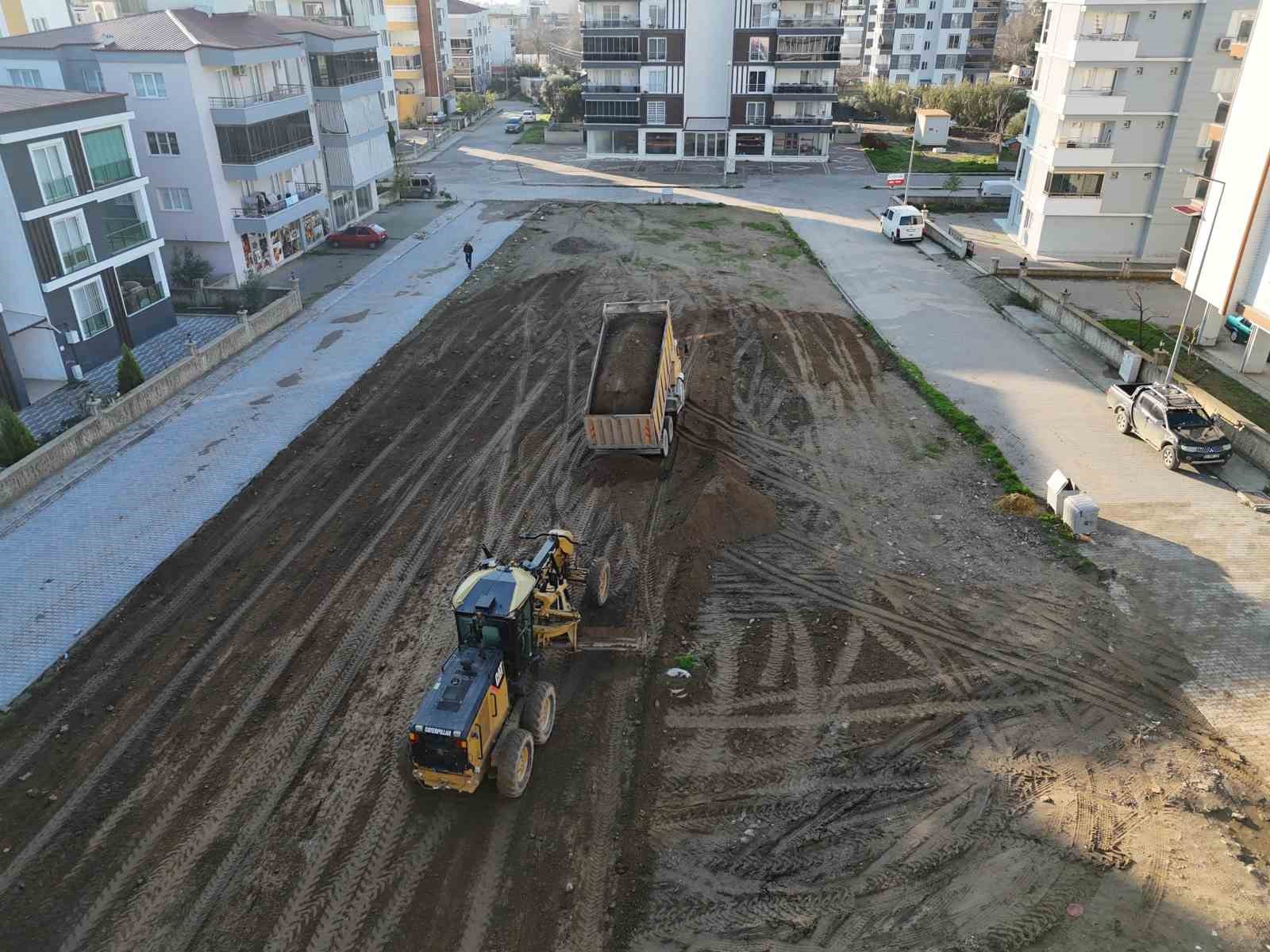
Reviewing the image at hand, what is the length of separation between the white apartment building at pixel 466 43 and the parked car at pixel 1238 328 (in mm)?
84989

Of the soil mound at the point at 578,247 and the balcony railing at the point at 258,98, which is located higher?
the balcony railing at the point at 258,98

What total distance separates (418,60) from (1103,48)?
6370cm

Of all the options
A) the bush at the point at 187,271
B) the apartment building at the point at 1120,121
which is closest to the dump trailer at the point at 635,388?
the bush at the point at 187,271

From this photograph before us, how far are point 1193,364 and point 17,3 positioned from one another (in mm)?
57928

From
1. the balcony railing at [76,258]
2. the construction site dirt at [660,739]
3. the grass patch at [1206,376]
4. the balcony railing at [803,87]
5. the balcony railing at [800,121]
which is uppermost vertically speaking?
the balcony railing at [803,87]

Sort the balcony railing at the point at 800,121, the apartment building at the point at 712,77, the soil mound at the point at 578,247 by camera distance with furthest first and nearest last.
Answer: the balcony railing at the point at 800,121 → the apartment building at the point at 712,77 → the soil mound at the point at 578,247

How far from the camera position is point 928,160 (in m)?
61.2

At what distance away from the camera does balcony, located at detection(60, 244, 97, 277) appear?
2581cm

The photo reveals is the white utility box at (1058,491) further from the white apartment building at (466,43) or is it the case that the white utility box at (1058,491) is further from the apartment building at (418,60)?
the white apartment building at (466,43)

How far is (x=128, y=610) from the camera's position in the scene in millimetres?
16594

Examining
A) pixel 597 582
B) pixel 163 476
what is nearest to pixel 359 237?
pixel 163 476

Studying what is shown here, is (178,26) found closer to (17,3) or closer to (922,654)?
(17,3)

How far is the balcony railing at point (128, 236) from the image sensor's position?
2792 cm

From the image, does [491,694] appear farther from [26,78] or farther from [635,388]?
[26,78]
